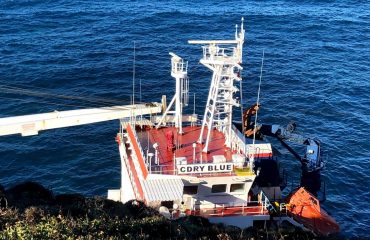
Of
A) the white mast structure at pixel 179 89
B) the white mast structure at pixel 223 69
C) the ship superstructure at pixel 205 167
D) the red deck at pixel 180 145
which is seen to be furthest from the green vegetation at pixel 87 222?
the white mast structure at pixel 179 89

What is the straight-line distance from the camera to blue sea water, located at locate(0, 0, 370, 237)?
48.6m

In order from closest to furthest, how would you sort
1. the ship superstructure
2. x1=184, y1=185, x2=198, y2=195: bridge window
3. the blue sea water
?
the ship superstructure < x1=184, y1=185, x2=198, y2=195: bridge window < the blue sea water

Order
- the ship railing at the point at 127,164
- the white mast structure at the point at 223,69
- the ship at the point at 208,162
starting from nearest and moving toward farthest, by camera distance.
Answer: the ship at the point at 208,162 < the white mast structure at the point at 223,69 < the ship railing at the point at 127,164

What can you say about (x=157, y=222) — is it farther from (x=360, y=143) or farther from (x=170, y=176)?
(x=360, y=143)

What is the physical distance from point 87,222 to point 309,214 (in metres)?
21.1

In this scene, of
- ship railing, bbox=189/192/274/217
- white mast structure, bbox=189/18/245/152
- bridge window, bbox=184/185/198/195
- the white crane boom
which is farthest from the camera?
the white crane boom

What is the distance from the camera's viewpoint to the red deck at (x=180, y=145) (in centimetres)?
3478

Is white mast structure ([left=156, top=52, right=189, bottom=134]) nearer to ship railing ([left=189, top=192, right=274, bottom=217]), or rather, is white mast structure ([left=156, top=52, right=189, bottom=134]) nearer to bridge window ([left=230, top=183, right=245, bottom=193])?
bridge window ([left=230, top=183, right=245, bottom=193])

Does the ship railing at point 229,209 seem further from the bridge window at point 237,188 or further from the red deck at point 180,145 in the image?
the red deck at point 180,145

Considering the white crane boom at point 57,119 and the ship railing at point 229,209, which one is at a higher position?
the white crane boom at point 57,119

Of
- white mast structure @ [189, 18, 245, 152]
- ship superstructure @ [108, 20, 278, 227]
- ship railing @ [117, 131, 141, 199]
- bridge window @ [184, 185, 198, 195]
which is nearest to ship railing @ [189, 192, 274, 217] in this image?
ship superstructure @ [108, 20, 278, 227]

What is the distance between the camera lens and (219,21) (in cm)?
9488

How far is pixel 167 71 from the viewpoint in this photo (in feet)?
236

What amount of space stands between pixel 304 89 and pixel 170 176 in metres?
40.1
